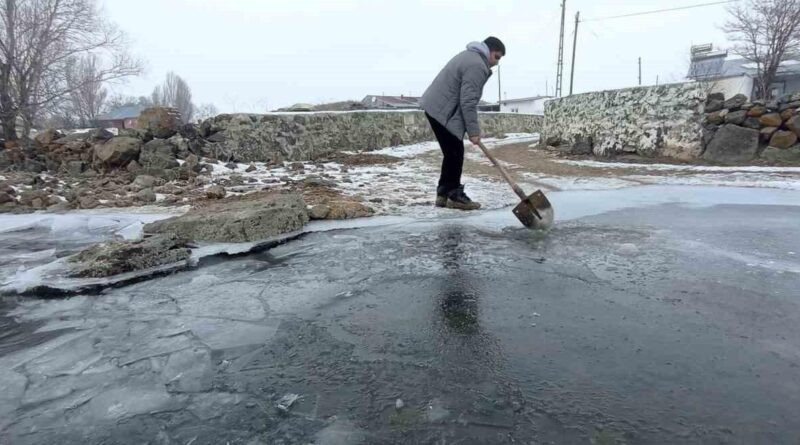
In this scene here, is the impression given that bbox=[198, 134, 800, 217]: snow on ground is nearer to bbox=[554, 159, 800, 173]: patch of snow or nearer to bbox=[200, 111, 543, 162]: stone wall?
bbox=[554, 159, 800, 173]: patch of snow

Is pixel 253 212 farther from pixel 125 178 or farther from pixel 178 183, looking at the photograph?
pixel 125 178

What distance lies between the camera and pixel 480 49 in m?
4.55

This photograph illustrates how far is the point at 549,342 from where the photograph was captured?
1.90 meters

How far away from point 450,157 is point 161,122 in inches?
212

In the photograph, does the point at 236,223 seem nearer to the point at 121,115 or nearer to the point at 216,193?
the point at 216,193

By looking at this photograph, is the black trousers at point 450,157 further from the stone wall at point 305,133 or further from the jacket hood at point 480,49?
the stone wall at point 305,133

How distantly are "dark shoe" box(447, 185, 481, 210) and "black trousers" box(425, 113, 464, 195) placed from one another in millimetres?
63

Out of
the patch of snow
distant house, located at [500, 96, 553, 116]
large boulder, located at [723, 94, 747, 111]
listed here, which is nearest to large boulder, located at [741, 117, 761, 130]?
large boulder, located at [723, 94, 747, 111]

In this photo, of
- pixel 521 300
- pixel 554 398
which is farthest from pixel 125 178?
pixel 554 398

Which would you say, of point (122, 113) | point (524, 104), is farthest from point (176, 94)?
point (524, 104)

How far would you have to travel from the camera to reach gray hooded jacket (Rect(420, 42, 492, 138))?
4.46 m

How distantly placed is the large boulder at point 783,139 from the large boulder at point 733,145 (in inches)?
9.3

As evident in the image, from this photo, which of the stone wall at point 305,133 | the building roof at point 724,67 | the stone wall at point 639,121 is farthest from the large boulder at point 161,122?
the building roof at point 724,67

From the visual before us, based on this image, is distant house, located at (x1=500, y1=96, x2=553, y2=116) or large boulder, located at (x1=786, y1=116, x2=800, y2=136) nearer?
large boulder, located at (x1=786, y1=116, x2=800, y2=136)
